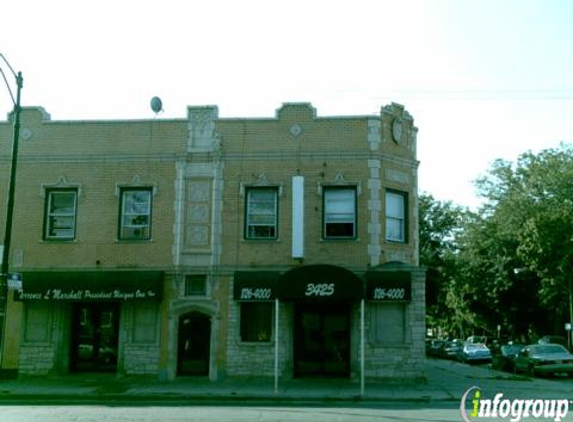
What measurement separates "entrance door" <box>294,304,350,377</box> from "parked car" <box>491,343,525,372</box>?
14499 millimetres

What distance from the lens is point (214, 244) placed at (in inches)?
878

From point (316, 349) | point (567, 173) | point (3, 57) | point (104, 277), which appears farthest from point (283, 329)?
point (567, 173)

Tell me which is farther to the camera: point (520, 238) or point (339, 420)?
point (520, 238)

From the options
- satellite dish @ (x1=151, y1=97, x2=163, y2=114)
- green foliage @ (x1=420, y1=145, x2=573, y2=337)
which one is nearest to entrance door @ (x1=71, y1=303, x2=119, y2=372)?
satellite dish @ (x1=151, y1=97, x2=163, y2=114)

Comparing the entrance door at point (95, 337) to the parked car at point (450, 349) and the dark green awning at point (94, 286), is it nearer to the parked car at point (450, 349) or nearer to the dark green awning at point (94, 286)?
the dark green awning at point (94, 286)

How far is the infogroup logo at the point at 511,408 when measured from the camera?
1369cm

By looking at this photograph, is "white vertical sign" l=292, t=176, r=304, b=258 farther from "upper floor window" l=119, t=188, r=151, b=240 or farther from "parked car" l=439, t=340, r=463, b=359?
"parked car" l=439, t=340, r=463, b=359

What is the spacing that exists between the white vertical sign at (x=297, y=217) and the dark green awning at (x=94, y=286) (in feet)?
14.3

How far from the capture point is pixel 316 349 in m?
22.0

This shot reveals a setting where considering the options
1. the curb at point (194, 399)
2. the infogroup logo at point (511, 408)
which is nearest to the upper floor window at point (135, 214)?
the curb at point (194, 399)

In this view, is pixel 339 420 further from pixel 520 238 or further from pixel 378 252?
pixel 520 238

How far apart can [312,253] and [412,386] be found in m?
5.03

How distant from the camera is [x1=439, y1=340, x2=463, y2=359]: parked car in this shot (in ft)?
164

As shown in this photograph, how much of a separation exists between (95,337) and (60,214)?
13.9 feet
